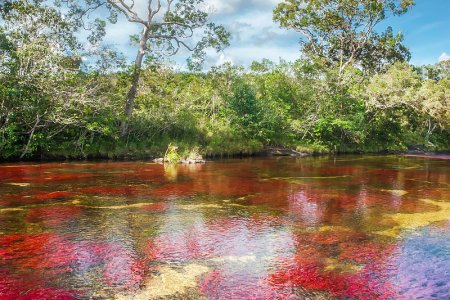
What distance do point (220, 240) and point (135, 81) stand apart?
1720 centimetres

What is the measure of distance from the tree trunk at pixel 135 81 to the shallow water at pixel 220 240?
9.02m

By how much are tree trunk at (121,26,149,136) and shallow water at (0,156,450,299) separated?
902cm

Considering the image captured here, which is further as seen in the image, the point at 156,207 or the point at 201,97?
the point at 201,97

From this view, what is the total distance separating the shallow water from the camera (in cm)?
528

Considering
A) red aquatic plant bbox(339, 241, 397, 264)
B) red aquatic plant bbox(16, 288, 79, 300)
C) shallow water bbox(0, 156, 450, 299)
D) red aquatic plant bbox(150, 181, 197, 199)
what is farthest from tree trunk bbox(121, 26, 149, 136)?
red aquatic plant bbox(16, 288, 79, 300)

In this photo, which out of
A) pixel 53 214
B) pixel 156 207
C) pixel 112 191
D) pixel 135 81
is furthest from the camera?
pixel 135 81

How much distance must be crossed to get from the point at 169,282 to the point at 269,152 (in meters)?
22.7

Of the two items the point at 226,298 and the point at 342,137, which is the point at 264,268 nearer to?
the point at 226,298

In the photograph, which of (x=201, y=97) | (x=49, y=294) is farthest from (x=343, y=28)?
(x=49, y=294)

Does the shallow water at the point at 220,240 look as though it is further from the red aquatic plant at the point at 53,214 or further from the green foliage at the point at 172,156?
the green foliage at the point at 172,156

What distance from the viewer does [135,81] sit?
23.0 m

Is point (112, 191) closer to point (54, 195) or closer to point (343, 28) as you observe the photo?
point (54, 195)

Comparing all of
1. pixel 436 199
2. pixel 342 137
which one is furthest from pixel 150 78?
pixel 436 199

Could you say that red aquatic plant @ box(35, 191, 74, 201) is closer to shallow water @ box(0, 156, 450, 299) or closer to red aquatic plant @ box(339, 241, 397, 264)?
shallow water @ box(0, 156, 450, 299)
